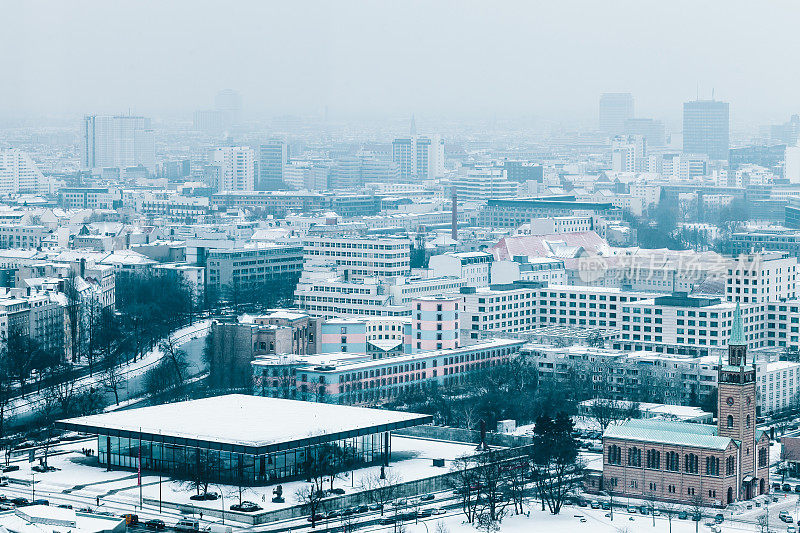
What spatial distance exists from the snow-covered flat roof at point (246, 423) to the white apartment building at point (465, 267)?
2002 cm

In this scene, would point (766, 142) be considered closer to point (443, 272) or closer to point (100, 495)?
point (443, 272)

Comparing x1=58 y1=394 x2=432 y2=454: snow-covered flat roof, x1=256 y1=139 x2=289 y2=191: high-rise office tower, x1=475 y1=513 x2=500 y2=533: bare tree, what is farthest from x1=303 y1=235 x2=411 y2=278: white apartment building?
x1=256 y1=139 x2=289 y2=191: high-rise office tower

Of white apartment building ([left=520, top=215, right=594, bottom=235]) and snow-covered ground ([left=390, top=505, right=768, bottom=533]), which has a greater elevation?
white apartment building ([left=520, top=215, right=594, bottom=235])

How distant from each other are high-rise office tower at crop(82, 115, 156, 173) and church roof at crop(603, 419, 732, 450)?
331 ft

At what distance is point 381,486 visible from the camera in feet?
113

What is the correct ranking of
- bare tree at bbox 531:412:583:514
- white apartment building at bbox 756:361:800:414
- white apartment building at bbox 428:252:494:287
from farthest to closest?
1. white apartment building at bbox 428:252:494:287
2. white apartment building at bbox 756:361:800:414
3. bare tree at bbox 531:412:583:514

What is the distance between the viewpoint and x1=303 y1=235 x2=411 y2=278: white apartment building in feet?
187

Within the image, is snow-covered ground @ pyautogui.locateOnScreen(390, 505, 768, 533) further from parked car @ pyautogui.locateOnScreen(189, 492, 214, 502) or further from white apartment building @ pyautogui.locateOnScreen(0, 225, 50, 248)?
white apartment building @ pyautogui.locateOnScreen(0, 225, 50, 248)

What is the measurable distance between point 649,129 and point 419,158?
4282 cm

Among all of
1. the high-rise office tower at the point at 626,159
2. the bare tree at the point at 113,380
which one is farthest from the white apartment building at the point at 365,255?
the high-rise office tower at the point at 626,159

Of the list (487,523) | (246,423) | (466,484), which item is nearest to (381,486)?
(466,484)

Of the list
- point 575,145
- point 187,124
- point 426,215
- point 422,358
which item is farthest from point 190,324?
point 575,145

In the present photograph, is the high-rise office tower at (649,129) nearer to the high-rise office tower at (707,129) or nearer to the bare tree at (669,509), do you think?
the high-rise office tower at (707,129)

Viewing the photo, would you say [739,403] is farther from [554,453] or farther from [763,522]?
[554,453]
